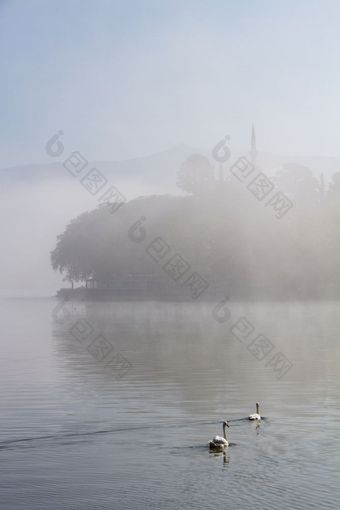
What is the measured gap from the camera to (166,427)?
1264 inches

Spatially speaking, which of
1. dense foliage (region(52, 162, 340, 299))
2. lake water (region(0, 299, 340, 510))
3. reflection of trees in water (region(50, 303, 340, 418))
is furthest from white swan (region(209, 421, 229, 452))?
dense foliage (region(52, 162, 340, 299))

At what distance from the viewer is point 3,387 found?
144ft

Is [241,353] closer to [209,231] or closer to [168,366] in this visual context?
[168,366]

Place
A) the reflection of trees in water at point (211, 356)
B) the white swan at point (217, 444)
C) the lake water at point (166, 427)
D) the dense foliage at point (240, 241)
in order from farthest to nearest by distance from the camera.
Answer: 1. the dense foliage at point (240, 241)
2. the reflection of trees in water at point (211, 356)
3. the white swan at point (217, 444)
4. the lake water at point (166, 427)

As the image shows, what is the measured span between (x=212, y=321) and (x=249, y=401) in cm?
5993

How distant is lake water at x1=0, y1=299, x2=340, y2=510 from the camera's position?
23.3 meters

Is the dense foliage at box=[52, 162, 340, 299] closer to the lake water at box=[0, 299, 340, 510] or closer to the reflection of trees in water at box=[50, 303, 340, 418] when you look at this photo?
the reflection of trees in water at box=[50, 303, 340, 418]

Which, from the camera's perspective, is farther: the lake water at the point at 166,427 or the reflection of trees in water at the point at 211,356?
the reflection of trees in water at the point at 211,356

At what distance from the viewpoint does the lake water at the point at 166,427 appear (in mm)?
23312

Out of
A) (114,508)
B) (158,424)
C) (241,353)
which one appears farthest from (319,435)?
(241,353)

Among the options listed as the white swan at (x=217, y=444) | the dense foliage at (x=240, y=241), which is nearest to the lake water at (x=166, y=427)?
the white swan at (x=217, y=444)

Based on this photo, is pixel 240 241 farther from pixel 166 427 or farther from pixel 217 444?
pixel 217 444

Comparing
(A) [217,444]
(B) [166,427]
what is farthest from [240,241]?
(A) [217,444]

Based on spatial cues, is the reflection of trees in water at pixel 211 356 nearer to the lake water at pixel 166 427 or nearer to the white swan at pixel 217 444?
the lake water at pixel 166 427
